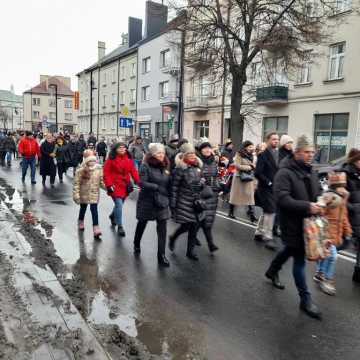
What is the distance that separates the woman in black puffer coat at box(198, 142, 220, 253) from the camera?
6.13 meters

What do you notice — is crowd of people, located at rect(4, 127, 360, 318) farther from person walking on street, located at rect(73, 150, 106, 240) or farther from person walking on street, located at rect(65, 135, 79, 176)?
person walking on street, located at rect(65, 135, 79, 176)

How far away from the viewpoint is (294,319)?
4.03 m

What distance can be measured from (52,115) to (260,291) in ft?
316

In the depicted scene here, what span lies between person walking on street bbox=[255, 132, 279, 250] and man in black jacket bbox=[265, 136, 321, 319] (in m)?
2.56

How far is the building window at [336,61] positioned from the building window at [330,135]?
208cm

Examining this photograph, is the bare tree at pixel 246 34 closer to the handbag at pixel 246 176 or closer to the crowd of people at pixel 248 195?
the handbag at pixel 246 176

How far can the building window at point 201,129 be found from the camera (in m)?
32.4

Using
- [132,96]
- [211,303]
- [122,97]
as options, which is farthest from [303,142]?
[122,97]

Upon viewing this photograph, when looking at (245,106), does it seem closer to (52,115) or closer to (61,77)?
(52,115)

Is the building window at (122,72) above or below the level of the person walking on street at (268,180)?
above

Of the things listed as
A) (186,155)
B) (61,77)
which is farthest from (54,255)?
(61,77)

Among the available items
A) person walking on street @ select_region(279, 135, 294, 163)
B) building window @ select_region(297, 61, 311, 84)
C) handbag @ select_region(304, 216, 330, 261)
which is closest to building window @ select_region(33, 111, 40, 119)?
building window @ select_region(297, 61, 311, 84)

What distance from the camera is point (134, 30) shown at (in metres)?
46.2

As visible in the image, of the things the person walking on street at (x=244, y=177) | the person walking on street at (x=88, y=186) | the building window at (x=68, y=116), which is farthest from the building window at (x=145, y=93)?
the building window at (x=68, y=116)
